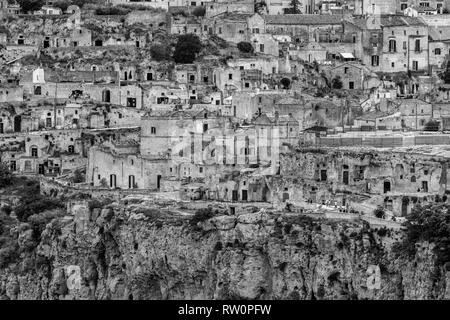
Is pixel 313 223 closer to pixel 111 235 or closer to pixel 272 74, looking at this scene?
pixel 111 235

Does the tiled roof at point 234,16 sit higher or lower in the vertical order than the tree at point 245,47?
higher

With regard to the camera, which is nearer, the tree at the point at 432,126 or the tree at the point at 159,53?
the tree at the point at 432,126

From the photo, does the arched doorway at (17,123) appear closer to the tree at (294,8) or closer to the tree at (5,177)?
→ the tree at (5,177)

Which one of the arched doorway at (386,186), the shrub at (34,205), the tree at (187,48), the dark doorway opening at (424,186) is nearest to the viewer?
the dark doorway opening at (424,186)

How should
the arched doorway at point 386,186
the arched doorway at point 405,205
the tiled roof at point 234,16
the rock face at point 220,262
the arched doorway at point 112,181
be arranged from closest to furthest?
the rock face at point 220,262 < the arched doorway at point 405,205 < the arched doorway at point 386,186 < the arched doorway at point 112,181 < the tiled roof at point 234,16

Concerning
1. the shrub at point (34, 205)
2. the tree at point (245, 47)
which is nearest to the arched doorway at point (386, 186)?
the shrub at point (34, 205)

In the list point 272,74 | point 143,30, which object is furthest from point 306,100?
point 143,30

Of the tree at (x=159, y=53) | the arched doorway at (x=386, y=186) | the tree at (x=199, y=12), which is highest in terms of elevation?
the tree at (x=199, y=12)

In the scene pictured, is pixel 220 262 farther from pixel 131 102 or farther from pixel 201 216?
pixel 131 102
